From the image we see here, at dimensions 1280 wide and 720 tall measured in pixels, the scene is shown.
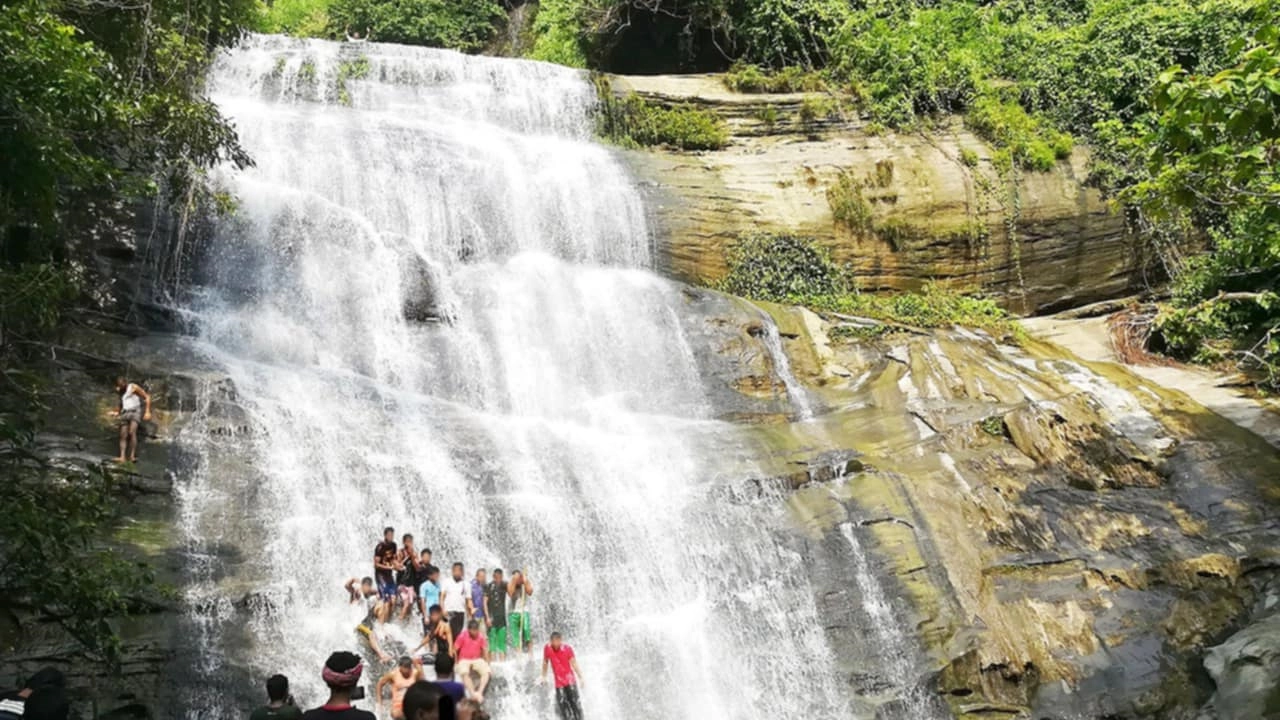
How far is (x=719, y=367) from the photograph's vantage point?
16.1m

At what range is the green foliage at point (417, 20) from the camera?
31.7 metres

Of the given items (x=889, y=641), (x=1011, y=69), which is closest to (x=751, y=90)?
(x=1011, y=69)

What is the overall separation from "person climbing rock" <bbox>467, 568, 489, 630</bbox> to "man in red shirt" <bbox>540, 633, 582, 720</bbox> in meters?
0.80

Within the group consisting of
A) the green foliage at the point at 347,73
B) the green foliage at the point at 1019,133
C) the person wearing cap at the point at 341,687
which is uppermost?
the green foliage at the point at 347,73

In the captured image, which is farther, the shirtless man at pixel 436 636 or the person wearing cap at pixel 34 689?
the shirtless man at pixel 436 636

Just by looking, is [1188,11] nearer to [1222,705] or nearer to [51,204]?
[1222,705]

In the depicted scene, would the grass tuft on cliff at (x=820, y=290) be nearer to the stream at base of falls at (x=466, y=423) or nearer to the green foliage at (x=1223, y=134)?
the stream at base of falls at (x=466, y=423)

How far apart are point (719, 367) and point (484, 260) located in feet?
17.3

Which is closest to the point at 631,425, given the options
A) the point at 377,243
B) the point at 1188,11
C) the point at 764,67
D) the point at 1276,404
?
the point at 377,243

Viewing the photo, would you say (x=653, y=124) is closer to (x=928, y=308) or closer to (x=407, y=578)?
(x=928, y=308)

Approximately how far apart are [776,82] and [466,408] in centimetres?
1294

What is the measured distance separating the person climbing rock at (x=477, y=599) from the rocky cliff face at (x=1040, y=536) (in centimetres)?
394

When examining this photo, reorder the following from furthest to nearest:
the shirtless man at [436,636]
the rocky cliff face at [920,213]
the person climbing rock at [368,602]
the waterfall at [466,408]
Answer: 1. the rocky cliff face at [920,213]
2. the waterfall at [466,408]
3. the person climbing rock at [368,602]
4. the shirtless man at [436,636]

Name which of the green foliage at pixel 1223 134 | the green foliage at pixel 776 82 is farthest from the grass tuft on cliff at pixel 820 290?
the green foliage at pixel 1223 134
